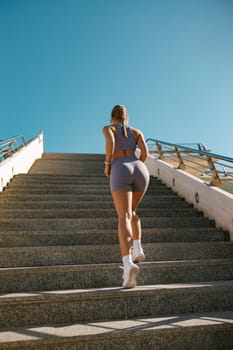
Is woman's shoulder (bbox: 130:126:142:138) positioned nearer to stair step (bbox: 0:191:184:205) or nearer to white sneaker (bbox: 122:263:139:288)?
white sneaker (bbox: 122:263:139:288)

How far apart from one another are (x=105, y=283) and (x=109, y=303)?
0.40 metres

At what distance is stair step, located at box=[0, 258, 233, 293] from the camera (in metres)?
3.02

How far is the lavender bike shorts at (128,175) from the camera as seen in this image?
9.33 feet

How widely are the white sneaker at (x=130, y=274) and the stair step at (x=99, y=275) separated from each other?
Answer: 292mm

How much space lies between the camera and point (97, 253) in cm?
355

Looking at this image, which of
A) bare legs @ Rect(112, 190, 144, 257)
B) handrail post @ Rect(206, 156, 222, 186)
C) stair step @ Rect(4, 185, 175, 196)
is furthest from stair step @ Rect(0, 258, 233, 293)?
stair step @ Rect(4, 185, 175, 196)

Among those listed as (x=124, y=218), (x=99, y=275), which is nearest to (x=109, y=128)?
(x=124, y=218)

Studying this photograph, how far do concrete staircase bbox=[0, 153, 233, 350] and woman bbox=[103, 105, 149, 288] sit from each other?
30cm

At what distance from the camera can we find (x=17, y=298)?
8.64 ft

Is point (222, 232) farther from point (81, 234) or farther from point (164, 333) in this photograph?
point (164, 333)

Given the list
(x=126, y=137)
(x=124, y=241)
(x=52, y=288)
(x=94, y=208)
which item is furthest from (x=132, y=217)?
(x=94, y=208)

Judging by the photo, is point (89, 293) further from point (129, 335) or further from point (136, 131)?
point (136, 131)

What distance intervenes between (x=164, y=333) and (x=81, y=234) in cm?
179

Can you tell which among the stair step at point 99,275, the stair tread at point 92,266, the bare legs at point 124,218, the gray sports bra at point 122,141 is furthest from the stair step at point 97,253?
the gray sports bra at point 122,141
